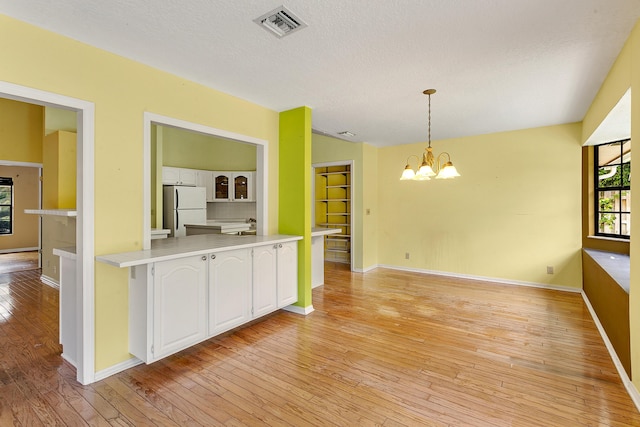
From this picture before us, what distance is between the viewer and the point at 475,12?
6.33 ft

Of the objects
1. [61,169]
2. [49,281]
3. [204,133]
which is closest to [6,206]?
[49,281]

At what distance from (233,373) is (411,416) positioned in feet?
4.31

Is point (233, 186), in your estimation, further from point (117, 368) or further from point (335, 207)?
point (117, 368)

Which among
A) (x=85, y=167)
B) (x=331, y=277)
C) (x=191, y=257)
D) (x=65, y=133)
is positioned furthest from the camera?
(x=331, y=277)

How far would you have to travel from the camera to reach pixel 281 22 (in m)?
2.03

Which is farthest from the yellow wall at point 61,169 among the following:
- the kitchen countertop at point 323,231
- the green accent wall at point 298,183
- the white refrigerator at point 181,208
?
the kitchen countertop at point 323,231

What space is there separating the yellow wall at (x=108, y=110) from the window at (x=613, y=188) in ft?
16.8

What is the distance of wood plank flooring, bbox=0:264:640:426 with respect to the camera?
192cm

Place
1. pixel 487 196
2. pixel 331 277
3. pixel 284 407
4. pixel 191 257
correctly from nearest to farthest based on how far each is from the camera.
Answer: pixel 284 407, pixel 191 257, pixel 487 196, pixel 331 277

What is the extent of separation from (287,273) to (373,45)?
2449 mm

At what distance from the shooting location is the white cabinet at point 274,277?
3.22 metres

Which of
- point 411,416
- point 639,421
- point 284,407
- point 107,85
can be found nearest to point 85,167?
point 107,85

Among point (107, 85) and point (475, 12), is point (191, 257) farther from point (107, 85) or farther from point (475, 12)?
point (475, 12)

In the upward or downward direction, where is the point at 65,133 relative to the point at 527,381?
upward
